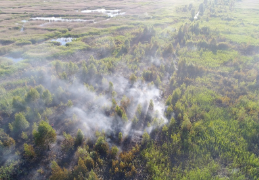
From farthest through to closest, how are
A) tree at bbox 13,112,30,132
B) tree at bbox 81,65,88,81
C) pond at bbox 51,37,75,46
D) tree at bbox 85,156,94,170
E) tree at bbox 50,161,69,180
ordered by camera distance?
pond at bbox 51,37,75,46
tree at bbox 81,65,88,81
tree at bbox 13,112,30,132
tree at bbox 85,156,94,170
tree at bbox 50,161,69,180

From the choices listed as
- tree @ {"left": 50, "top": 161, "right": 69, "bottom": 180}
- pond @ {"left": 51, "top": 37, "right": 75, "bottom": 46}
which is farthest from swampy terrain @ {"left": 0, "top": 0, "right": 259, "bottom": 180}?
pond @ {"left": 51, "top": 37, "right": 75, "bottom": 46}

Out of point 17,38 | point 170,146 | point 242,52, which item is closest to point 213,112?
point 170,146

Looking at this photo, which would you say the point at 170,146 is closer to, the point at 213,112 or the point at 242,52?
the point at 213,112

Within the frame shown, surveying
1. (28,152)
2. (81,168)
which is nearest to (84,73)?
(28,152)

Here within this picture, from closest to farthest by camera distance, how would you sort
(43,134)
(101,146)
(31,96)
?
(43,134) < (101,146) < (31,96)

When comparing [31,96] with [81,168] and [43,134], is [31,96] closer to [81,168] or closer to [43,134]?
[43,134]

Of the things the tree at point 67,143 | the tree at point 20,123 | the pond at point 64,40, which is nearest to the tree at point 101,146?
the tree at point 67,143

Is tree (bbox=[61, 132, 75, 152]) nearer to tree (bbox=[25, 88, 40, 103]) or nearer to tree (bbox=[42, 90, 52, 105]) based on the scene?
tree (bbox=[42, 90, 52, 105])
